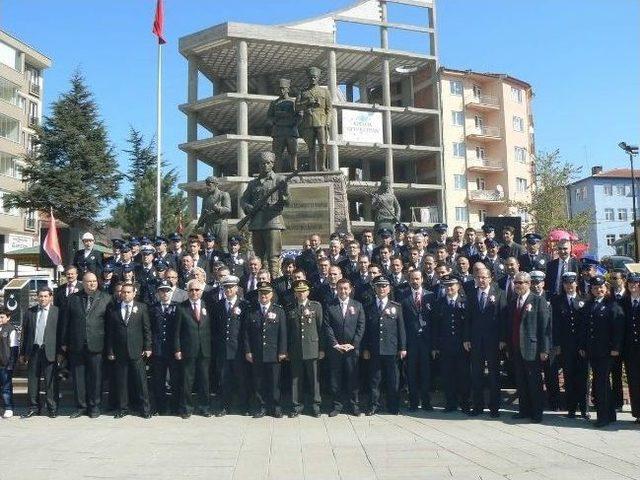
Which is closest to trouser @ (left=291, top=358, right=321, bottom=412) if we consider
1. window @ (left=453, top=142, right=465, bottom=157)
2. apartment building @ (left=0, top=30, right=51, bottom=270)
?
apartment building @ (left=0, top=30, right=51, bottom=270)

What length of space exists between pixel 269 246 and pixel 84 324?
3948mm

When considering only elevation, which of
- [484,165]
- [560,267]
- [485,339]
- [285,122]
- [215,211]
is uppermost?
[484,165]

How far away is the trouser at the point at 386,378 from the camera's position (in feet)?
27.0

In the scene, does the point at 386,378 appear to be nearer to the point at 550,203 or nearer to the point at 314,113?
the point at 314,113

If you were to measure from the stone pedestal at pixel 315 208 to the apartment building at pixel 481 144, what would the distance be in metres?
39.5

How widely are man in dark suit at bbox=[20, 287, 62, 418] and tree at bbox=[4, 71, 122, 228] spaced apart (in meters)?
26.1

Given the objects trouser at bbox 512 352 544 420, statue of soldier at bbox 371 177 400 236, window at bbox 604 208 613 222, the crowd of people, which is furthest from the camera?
window at bbox 604 208 613 222

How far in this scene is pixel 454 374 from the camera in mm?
8398

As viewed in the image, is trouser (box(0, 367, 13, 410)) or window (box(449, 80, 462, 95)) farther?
window (box(449, 80, 462, 95))

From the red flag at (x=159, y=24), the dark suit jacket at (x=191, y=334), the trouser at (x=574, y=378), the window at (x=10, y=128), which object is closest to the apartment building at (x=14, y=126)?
the window at (x=10, y=128)

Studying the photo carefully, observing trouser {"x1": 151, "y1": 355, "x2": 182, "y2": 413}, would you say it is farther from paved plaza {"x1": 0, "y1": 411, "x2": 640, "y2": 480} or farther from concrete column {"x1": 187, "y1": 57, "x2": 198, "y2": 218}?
concrete column {"x1": 187, "y1": 57, "x2": 198, "y2": 218}

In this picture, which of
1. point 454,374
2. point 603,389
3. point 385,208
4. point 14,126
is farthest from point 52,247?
point 14,126

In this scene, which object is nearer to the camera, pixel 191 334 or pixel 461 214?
pixel 191 334

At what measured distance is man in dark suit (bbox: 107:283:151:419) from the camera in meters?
8.27
